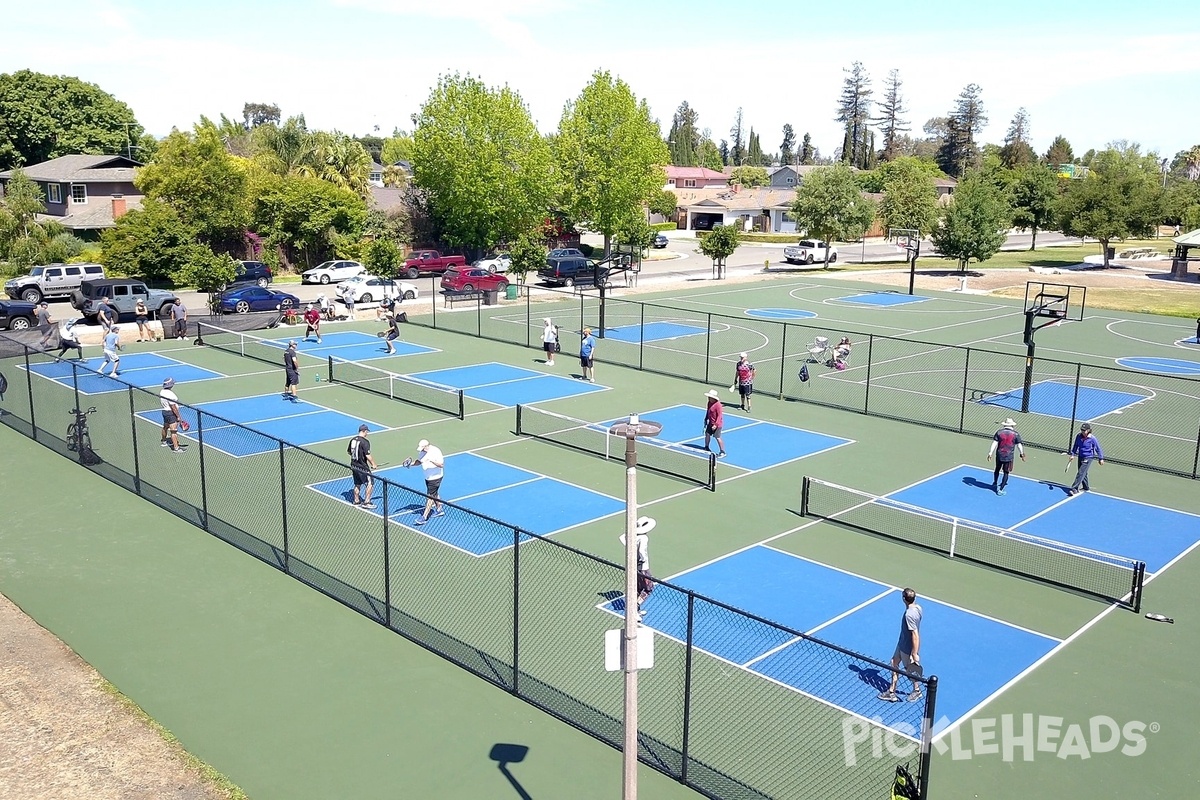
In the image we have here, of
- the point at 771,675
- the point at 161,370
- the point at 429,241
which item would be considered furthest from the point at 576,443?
the point at 429,241

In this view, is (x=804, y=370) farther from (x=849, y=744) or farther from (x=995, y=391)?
(x=849, y=744)

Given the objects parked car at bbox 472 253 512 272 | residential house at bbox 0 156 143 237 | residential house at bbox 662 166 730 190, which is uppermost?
residential house at bbox 662 166 730 190

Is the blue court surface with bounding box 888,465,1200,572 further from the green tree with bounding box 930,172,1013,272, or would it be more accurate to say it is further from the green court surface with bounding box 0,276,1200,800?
the green tree with bounding box 930,172,1013,272

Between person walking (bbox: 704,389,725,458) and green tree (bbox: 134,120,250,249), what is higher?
green tree (bbox: 134,120,250,249)

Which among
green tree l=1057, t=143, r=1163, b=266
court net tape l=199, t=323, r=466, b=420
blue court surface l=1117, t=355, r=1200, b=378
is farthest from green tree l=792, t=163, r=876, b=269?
court net tape l=199, t=323, r=466, b=420

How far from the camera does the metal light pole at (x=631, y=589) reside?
8.63 meters

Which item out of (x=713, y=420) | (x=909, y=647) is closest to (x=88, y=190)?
(x=713, y=420)

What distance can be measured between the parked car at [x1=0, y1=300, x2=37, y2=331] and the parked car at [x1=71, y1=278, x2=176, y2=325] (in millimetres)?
1988

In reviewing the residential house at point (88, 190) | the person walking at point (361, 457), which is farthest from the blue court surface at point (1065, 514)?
the residential house at point (88, 190)

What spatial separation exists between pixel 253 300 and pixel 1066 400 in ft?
109

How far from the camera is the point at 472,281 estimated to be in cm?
5331

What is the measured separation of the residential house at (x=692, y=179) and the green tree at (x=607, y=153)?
6338cm

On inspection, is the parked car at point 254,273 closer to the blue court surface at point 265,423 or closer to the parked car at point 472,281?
the parked car at point 472,281

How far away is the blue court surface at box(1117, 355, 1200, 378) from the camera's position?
36562 mm
